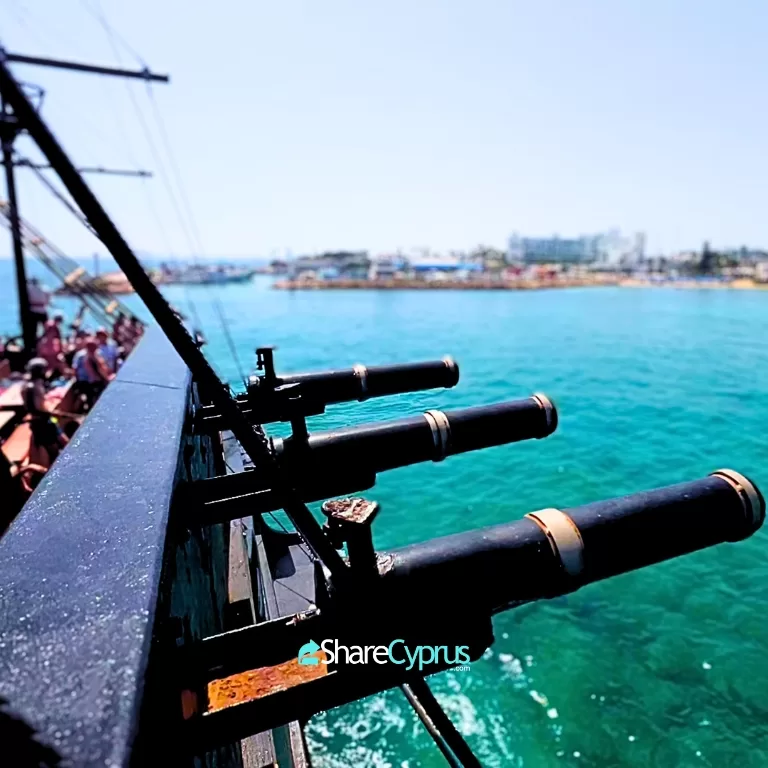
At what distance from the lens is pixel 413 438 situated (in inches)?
134

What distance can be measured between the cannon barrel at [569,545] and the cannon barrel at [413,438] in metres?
1.05

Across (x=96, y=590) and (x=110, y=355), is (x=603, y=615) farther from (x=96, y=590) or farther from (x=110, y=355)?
(x=110, y=355)

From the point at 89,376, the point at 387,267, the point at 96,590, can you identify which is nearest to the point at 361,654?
the point at 96,590

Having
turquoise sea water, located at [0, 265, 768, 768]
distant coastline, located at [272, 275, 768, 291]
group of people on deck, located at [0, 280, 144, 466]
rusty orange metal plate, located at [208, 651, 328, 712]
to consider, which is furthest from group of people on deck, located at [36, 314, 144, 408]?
distant coastline, located at [272, 275, 768, 291]

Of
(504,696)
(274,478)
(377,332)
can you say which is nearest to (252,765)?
(274,478)

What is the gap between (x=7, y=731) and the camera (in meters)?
1.19

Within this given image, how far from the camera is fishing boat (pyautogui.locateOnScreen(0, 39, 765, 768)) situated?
1.37m

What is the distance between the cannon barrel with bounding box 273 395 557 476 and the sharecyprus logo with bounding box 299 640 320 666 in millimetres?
1159

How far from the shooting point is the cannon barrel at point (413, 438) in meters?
3.15

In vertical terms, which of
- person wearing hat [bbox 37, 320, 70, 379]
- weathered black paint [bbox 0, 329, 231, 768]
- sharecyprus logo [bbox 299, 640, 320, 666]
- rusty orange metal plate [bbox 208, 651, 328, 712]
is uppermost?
weathered black paint [bbox 0, 329, 231, 768]

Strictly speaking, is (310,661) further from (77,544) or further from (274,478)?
(77,544)

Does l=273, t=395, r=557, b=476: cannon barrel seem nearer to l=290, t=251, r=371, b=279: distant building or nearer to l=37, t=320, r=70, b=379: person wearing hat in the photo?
l=37, t=320, r=70, b=379: person wearing hat

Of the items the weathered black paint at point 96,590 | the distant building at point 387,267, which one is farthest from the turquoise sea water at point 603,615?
the distant building at point 387,267

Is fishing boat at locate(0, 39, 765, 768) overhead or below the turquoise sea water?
overhead
